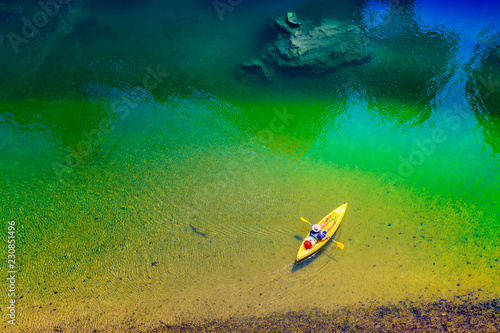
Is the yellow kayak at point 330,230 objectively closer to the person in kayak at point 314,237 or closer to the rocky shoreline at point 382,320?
the person in kayak at point 314,237

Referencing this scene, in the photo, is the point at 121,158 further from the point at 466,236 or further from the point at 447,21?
the point at 447,21

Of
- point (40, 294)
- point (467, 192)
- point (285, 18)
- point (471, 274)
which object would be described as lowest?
point (40, 294)

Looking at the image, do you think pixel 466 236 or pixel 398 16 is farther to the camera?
pixel 398 16

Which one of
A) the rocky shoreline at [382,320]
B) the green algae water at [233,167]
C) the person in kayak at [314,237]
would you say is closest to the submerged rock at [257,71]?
the green algae water at [233,167]

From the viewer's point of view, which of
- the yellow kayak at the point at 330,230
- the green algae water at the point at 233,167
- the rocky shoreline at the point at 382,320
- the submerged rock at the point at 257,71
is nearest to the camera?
the rocky shoreline at the point at 382,320

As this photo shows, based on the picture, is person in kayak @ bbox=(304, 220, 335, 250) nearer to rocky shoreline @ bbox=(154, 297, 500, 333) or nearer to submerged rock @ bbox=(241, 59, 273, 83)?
rocky shoreline @ bbox=(154, 297, 500, 333)

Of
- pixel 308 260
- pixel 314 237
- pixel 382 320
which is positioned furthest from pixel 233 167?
pixel 382 320

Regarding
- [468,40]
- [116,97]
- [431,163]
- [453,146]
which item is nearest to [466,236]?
[431,163]
